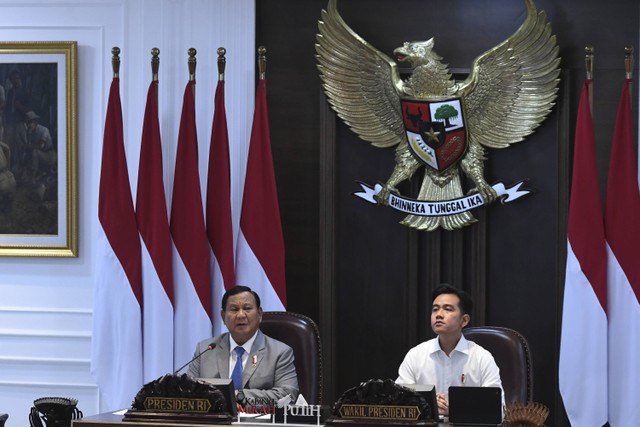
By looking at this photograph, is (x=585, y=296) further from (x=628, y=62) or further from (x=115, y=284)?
(x=115, y=284)

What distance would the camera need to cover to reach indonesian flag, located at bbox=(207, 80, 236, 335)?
563 cm

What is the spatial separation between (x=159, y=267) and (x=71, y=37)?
149 centimetres

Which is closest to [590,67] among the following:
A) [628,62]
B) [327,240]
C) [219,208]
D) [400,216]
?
[628,62]

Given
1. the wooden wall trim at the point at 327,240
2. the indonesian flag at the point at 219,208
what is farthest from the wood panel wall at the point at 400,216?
the indonesian flag at the point at 219,208

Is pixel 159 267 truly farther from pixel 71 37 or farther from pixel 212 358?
pixel 71 37

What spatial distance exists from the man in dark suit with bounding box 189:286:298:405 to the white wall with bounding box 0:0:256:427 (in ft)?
3.93

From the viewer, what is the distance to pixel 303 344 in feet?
15.8

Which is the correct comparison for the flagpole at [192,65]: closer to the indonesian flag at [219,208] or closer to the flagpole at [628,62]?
the indonesian flag at [219,208]

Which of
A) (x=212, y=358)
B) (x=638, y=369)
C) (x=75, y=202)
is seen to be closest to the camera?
(x=212, y=358)

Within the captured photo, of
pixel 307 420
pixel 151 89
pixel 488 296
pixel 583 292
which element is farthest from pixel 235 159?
pixel 307 420

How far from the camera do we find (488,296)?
584 centimetres

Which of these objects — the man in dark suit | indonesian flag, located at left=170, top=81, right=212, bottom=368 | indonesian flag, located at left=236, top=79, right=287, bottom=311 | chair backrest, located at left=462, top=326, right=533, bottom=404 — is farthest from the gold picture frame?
chair backrest, located at left=462, top=326, right=533, bottom=404

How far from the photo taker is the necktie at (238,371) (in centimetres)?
469

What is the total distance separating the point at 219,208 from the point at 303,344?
115 cm
